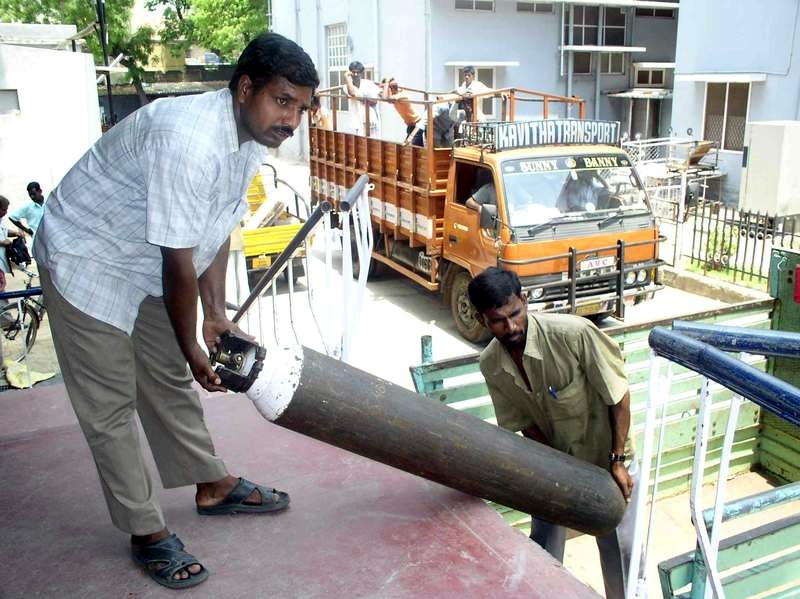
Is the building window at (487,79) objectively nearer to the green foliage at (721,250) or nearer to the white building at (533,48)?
the white building at (533,48)

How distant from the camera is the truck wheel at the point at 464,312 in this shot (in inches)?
312

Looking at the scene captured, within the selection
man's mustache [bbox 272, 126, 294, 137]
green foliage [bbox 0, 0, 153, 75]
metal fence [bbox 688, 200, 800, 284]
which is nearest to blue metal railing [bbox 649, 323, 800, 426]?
man's mustache [bbox 272, 126, 294, 137]

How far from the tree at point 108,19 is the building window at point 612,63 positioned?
62.9 feet

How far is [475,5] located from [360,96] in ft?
27.5

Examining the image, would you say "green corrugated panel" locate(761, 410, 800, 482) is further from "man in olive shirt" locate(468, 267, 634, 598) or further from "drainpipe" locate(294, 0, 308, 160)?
"drainpipe" locate(294, 0, 308, 160)

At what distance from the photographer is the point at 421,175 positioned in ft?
28.9

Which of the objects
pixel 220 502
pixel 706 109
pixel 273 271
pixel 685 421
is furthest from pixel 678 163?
pixel 220 502

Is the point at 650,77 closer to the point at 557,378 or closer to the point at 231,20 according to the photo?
the point at 231,20

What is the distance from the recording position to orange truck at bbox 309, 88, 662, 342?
24.3 ft

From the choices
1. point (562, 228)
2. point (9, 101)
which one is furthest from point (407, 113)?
point (9, 101)

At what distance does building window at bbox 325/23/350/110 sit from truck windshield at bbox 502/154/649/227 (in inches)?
575

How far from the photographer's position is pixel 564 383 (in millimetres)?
2707

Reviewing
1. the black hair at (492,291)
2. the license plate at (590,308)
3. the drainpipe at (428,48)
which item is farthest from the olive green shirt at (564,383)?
the drainpipe at (428,48)

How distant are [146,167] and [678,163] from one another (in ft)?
47.7
